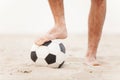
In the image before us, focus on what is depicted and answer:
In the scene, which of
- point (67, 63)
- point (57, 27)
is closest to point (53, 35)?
point (57, 27)

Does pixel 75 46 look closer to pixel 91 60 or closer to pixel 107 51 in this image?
pixel 107 51

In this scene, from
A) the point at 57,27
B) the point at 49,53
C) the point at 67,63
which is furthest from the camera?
the point at 67,63

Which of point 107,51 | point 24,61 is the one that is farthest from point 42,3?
point 24,61

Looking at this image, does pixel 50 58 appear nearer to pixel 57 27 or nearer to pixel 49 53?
pixel 49 53

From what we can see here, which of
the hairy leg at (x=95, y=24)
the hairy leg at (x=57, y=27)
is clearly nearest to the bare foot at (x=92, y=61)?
the hairy leg at (x=95, y=24)

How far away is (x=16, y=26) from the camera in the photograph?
4.08 metres

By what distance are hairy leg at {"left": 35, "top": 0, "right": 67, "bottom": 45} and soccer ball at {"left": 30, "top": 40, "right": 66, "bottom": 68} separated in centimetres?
3

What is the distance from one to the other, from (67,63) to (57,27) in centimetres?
26

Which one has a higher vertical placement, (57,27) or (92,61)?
(57,27)

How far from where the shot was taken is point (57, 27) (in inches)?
101

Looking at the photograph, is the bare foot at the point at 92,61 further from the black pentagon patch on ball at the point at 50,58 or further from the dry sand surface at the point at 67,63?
the black pentagon patch on ball at the point at 50,58

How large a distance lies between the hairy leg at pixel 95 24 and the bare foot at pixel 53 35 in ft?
0.62

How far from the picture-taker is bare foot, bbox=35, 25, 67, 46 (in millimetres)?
2471

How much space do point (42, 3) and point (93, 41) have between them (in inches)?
59.1
